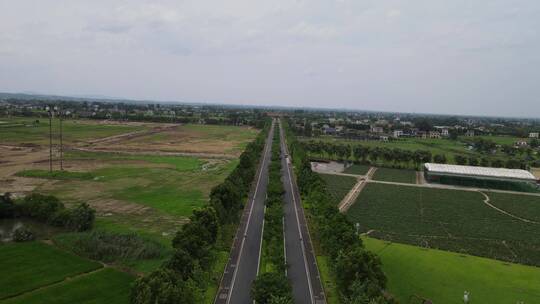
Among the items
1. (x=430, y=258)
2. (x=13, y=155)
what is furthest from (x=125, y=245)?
(x=13, y=155)

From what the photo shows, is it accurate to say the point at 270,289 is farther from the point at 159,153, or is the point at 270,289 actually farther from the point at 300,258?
the point at 159,153

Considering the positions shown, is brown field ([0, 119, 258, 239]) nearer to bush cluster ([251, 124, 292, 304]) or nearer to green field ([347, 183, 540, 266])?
bush cluster ([251, 124, 292, 304])

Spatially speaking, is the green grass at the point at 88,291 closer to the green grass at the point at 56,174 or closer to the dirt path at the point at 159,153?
the green grass at the point at 56,174

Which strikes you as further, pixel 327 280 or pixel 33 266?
pixel 33 266

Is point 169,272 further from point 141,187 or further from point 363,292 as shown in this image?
point 141,187

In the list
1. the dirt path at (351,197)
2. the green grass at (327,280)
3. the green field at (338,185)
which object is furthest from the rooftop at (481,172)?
the green grass at (327,280)

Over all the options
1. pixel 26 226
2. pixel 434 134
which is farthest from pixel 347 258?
pixel 434 134
